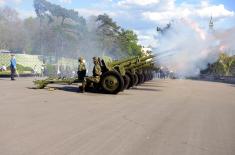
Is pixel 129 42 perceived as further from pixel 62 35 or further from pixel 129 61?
pixel 129 61

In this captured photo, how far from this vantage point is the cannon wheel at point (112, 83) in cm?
2111

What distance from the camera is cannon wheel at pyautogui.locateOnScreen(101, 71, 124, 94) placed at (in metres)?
21.1

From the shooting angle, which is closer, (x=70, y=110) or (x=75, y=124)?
(x=75, y=124)

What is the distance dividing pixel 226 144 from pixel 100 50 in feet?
242

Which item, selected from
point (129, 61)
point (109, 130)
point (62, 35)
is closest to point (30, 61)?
point (62, 35)

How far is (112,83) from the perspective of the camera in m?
21.2

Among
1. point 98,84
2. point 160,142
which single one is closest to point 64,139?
point 160,142

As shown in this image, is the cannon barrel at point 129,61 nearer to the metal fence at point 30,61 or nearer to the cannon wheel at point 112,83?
the cannon wheel at point 112,83

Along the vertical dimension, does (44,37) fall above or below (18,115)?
above

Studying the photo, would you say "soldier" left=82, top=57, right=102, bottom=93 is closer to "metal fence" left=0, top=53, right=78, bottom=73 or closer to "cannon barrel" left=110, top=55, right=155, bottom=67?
"cannon barrel" left=110, top=55, right=155, bottom=67

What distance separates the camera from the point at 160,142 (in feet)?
29.0

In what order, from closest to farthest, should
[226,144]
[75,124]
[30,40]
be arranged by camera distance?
[226,144], [75,124], [30,40]

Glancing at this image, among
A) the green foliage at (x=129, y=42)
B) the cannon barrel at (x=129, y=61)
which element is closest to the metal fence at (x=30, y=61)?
the green foliage at (x=129, y=42)

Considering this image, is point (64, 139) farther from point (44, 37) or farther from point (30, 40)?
point (30, 40)
